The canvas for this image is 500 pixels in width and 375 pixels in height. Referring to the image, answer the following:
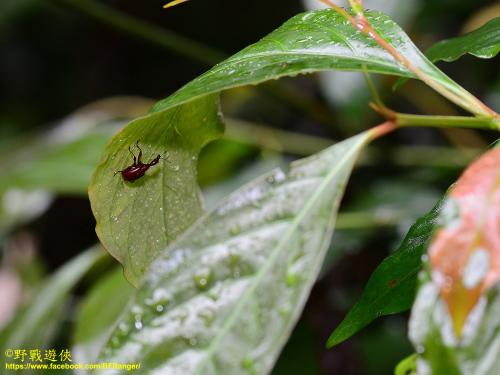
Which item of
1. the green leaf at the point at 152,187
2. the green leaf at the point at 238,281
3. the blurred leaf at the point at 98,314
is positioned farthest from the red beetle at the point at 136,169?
the blurred leaf at the point at 98,314

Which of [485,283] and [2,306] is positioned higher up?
[485,283]

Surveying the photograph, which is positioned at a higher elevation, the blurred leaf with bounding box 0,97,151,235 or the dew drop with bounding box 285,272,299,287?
the dew drop with bounding box 285,272,299,287

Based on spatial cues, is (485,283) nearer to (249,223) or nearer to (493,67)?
(249,223)

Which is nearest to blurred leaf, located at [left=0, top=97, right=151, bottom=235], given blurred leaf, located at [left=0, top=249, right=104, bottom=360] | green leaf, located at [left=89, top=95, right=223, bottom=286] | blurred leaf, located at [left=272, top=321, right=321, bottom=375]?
blurred leaf, located at [left=0, top=249, right=104, bottom=360]

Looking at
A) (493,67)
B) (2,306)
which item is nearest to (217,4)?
(493,67)

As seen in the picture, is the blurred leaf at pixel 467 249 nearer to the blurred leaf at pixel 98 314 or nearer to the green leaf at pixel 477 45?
the green leaf at pixel 477 45

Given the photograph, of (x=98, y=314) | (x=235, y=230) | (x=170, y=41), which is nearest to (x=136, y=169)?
(x=235, y=230)

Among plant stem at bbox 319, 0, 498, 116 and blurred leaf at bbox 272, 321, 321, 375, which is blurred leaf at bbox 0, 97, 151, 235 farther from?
plant stem at bbox 319, 0, 498, 116
